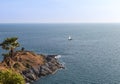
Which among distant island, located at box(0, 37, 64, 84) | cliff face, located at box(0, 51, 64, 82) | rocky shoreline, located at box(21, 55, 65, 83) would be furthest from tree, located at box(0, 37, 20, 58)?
rocky shoreline, located at box(21, 55, 65, 83)

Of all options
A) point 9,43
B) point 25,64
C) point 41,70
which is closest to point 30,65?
point 25,64

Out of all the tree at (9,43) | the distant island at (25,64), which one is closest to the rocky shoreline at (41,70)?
the distant island at (25,64)

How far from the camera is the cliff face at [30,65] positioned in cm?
9119

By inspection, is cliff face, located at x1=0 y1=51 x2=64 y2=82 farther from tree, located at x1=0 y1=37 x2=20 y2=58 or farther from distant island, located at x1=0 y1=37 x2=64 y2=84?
tree, located at x1=0 y1=37 x2=20 y2=58

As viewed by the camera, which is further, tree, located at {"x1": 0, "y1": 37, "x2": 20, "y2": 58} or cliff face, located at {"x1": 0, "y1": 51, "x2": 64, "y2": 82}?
cliff face, located at {"x1": 0, "y1": 51, "x2": 64, "y2": 82}

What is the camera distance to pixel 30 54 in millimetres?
110312

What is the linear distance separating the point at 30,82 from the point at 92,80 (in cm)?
2133

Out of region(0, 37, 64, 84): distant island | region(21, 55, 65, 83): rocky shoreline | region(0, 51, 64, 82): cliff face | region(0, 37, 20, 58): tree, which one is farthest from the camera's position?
region(0, 51, 64, 82): cliff face

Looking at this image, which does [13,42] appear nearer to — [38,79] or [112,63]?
[38,79]

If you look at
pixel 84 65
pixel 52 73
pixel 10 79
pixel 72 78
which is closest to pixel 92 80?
pixel 72 78

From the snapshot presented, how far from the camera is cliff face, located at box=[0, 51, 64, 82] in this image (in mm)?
91188

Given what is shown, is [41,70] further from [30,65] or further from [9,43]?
[9,43]

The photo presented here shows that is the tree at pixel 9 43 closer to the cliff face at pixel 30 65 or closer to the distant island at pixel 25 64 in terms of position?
the distant island at pixel 25 64

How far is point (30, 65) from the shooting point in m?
99.8
